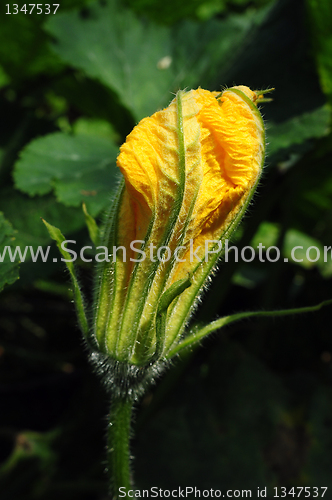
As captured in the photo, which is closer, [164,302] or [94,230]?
[164,302]

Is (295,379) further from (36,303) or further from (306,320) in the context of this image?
(36,303)

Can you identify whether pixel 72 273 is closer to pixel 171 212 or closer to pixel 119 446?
pixel 171 212

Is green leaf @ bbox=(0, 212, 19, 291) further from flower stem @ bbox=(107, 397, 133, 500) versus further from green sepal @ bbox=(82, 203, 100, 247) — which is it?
flower stem @ bbox=(107, 397, 133, 500)

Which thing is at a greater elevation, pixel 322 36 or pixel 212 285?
pixel 322 36

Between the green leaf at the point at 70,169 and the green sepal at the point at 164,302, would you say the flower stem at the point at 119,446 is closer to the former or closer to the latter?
the green sepal at the point at 164,302

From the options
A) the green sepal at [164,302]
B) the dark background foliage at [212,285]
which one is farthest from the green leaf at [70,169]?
the green sepal at [164,302]

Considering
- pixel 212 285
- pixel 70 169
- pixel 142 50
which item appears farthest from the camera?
pixel 142 50

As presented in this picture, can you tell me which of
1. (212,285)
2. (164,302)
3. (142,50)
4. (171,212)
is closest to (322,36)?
(142,50)
